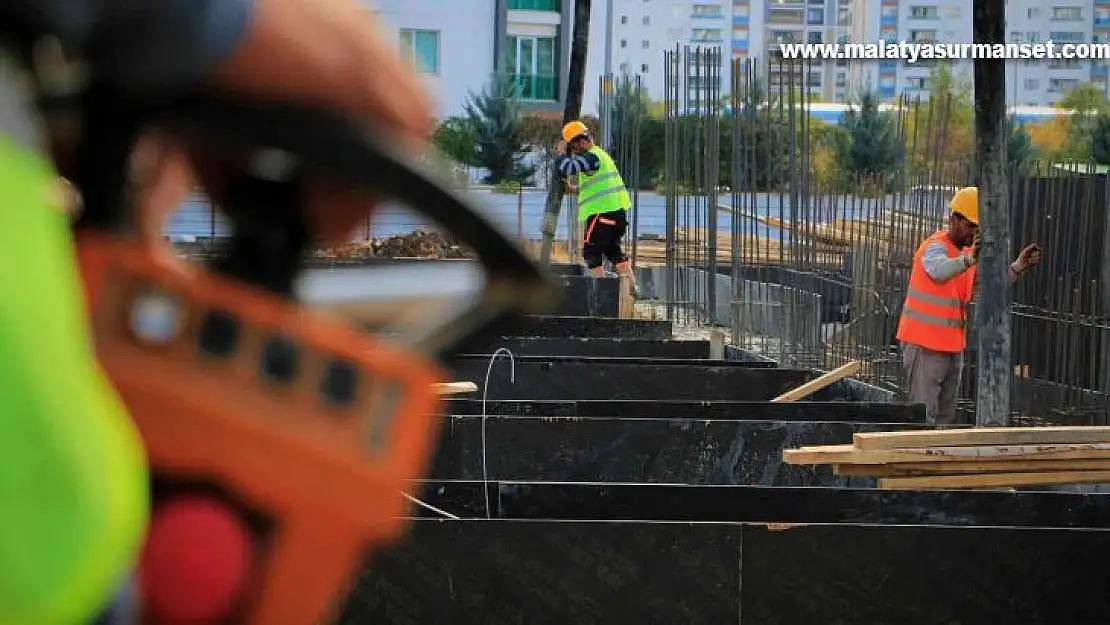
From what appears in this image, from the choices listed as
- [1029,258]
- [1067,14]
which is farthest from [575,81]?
[1067,14]

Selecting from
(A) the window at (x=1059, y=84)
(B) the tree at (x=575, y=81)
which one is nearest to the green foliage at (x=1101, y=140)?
(B) the tree at (x=575, y=81)

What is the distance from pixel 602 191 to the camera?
17266mm

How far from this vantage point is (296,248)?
3.37ft

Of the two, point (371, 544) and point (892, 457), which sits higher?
point (371, 544)

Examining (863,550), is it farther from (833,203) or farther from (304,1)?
(833,203)

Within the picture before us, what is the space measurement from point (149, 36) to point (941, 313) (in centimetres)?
996

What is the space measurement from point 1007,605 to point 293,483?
180 inches

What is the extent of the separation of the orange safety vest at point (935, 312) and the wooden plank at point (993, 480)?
144 inches

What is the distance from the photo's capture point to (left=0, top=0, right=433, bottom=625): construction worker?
640 mm


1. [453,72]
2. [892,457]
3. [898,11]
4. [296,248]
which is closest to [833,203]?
[892,457]

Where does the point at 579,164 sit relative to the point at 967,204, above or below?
above

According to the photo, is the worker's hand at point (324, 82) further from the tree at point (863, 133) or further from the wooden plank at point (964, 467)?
the tree at point (863, 133)

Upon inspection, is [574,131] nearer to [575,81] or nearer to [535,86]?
[575,81]

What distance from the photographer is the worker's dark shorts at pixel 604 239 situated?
17359 mm
